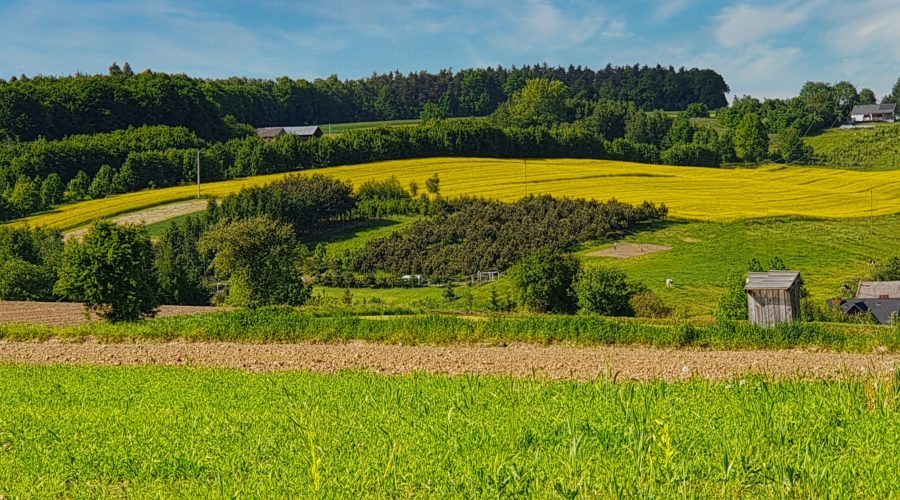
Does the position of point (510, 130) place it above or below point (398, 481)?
above

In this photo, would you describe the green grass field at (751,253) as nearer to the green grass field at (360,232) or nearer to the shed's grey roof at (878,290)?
the shed's grey roof at (878,290)

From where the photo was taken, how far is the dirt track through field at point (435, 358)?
21094 mm

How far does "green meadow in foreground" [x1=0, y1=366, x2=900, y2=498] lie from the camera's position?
7.20 metres

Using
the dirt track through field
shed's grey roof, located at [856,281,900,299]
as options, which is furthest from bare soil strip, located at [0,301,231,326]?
shed's grey roof, located at [856,281,900,299]

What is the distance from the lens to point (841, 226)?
74.9 metres

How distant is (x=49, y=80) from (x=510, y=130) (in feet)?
254

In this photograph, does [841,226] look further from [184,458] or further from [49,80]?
[49,80]

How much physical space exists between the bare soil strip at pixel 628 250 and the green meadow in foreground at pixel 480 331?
34730 millimetres

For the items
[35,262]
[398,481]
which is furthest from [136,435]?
[35,262]

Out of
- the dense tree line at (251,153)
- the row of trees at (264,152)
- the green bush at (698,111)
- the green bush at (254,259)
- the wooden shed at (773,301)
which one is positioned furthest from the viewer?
the green bush at (698,111)

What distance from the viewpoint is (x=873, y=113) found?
166750mm

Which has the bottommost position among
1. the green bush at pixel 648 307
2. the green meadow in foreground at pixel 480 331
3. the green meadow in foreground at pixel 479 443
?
the green bush at pixel 648 307

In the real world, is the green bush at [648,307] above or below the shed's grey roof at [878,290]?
above

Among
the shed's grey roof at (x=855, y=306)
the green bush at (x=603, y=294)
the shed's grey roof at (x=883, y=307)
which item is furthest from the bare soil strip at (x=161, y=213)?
the shed's grey roof at (x=883, y=307)
